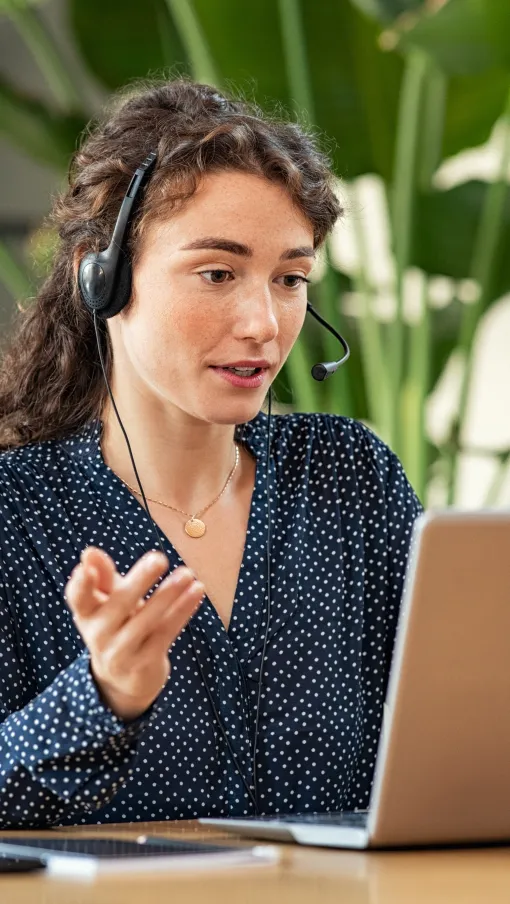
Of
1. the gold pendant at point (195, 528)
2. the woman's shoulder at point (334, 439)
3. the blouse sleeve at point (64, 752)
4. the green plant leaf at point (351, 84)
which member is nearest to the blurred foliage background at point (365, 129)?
the green plant leaf at point (351, 84)

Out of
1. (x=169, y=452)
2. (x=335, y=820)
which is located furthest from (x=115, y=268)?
(x=335, y=820)

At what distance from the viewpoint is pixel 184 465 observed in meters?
1.42

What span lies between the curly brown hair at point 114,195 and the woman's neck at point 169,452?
0.26 feet

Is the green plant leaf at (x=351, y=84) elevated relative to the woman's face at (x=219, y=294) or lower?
elevated

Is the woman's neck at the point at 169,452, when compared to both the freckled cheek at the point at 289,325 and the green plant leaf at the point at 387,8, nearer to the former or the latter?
the freckled cheek at the point at 289,325

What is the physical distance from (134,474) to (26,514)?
0.46 feet

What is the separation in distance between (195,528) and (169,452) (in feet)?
0.30

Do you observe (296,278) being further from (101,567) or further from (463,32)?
(463,32)

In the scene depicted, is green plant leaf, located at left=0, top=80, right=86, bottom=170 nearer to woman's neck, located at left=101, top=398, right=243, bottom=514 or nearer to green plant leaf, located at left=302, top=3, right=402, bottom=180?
green plant leaf, located at left=302, top=3, right=402, bottom=180

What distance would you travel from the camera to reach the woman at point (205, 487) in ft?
4.14

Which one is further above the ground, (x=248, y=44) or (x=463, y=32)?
(x=248, y=44)

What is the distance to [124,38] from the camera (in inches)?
94.2

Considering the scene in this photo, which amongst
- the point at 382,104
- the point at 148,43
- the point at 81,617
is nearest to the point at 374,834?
the point at 81,617

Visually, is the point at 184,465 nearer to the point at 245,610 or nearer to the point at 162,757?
the point at 245,610
